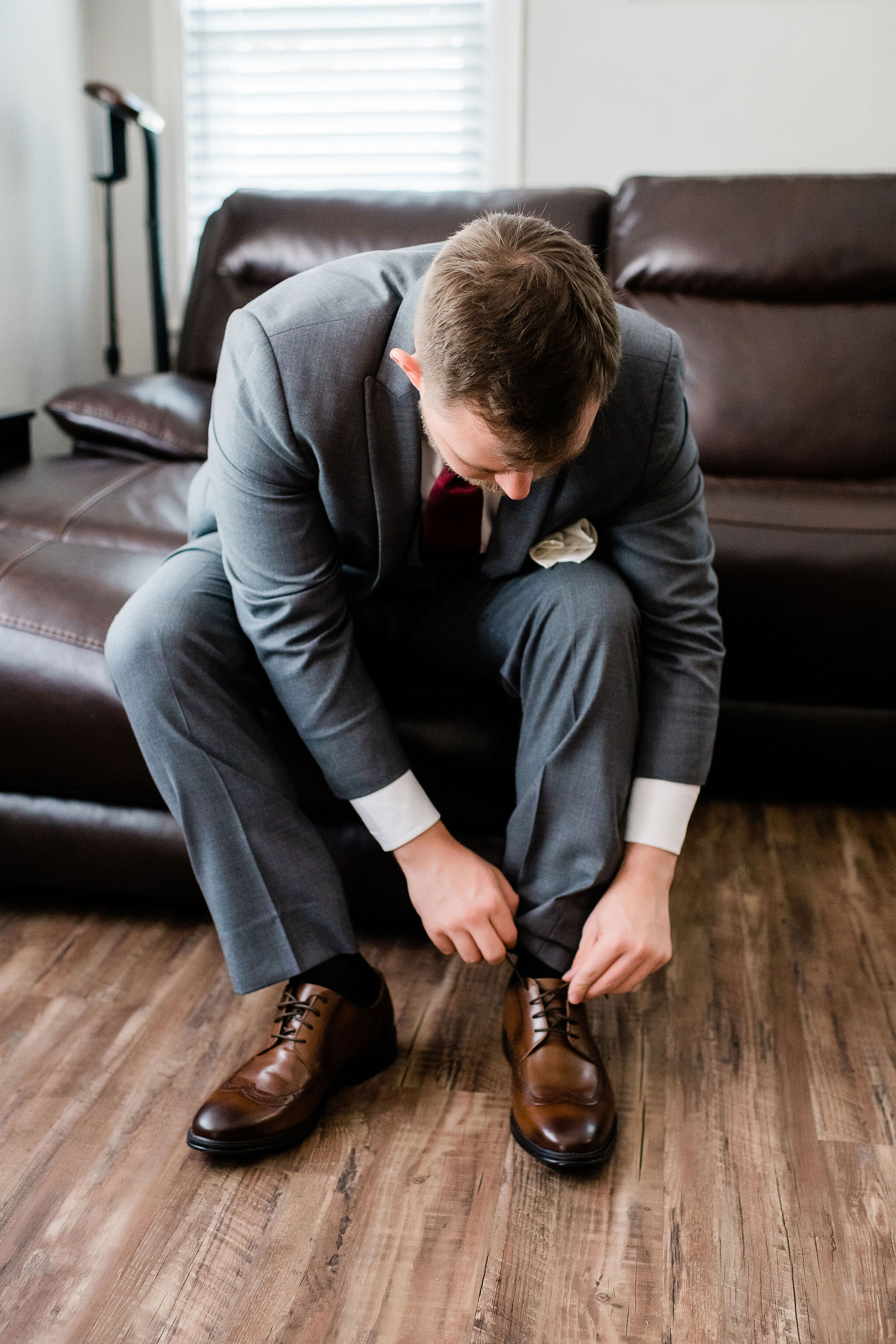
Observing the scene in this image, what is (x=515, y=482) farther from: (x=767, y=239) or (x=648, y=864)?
(x=767, y=239)

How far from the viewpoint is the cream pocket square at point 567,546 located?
107 centimetres

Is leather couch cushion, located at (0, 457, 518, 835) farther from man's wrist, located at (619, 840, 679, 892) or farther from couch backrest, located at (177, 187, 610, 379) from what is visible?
couch backrest, located at (177, 187, 610, 379)

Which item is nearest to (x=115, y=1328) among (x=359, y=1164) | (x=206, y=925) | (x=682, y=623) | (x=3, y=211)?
(x=359, y=1164)

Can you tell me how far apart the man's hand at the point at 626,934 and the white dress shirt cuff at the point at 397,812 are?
7.6 inches

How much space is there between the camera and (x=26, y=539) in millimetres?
1423

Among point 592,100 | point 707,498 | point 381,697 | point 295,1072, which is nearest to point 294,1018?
point 295,1072

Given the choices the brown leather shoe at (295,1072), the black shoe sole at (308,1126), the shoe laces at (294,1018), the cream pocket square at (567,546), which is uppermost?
the cream pocket square at (567,546)

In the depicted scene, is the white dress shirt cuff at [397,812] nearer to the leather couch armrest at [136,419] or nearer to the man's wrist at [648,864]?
the man's wrist at [648,864]

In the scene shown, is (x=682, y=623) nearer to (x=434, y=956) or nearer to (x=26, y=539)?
(x=434, y=956)

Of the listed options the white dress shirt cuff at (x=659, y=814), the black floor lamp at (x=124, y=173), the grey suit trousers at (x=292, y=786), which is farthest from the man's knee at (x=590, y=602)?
the black floor lamp at (x=124, y=173)

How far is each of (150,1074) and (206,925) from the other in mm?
283

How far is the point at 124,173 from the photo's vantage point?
7.43 ft

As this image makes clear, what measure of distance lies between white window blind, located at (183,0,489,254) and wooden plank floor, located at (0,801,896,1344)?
1.97 meters

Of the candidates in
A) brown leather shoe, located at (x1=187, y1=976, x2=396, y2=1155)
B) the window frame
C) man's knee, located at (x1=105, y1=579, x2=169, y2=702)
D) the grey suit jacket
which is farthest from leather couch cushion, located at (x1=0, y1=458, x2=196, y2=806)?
the window frame
